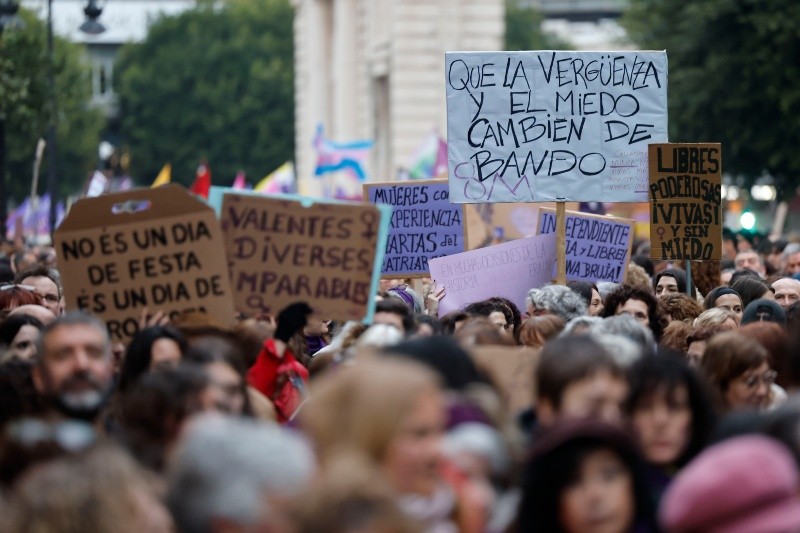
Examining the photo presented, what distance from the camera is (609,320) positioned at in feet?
28.4

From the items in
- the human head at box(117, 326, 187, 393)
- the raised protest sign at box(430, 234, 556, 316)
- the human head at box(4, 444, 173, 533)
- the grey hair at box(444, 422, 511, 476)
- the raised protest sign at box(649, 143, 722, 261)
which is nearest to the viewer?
the human head at box(4, 444, 173, 533)

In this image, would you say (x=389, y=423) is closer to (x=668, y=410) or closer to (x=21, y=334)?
(x=668, y=410)

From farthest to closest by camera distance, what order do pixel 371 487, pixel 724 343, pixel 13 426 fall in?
pixel 724 343
pixel 13 426
pixel 371 487

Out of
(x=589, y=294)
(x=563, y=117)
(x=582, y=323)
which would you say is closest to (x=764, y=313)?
(x=582, y=323)

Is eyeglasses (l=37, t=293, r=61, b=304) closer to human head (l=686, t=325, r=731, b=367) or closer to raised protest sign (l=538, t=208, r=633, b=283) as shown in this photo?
raised protest sign (l=538, t=208, r=633, b=283)

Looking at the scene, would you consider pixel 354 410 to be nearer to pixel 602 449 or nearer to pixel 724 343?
pixel 602 449

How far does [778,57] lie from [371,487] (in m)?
34.6

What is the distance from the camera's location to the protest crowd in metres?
4.81

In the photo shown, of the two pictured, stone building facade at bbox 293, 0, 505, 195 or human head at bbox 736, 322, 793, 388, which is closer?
human head at bbox 736, 322, 793, 388

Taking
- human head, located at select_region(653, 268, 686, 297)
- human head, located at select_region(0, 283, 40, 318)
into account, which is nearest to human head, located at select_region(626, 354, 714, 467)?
human head, located at select_region(0, 283, 40, 318)

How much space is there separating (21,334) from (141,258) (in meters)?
0.71

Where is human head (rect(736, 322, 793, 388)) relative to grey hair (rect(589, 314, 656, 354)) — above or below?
below

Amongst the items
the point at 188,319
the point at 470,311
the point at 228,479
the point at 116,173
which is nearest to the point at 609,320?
the point at 188,319

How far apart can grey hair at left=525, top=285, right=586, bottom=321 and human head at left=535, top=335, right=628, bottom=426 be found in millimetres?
4982
